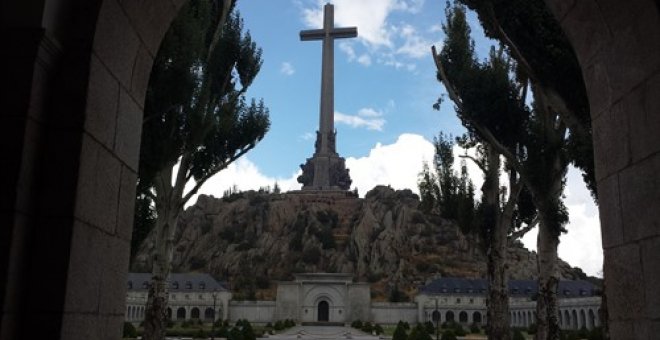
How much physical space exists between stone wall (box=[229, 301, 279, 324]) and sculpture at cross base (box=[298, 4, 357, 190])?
2154 centimetres

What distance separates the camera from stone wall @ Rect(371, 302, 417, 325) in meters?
64.2

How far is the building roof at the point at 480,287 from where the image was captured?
64431 millimetres

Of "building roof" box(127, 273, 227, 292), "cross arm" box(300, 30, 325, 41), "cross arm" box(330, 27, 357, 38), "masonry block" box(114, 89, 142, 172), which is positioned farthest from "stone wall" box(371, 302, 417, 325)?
"masonry block" box(114, 89, 142, 172)

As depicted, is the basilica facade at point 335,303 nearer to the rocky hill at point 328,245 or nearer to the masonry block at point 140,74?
the rocky hill at point 328,245

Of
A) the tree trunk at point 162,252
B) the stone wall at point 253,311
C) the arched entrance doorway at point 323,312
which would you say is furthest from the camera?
the stone wall at point 253,311

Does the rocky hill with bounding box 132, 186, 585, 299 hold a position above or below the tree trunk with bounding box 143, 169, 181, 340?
above

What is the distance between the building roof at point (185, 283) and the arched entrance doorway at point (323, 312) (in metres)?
11.3

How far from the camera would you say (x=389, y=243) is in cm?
8188

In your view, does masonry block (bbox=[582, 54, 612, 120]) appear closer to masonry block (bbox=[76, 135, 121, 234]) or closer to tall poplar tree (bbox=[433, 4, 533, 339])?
masonry block (bbox=[76, 135, 121, 234])

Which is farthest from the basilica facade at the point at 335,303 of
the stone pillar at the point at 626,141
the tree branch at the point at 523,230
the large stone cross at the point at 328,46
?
the stone pillar at the point at 626,141

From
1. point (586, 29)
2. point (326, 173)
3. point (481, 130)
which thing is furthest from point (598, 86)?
point (326, 173)

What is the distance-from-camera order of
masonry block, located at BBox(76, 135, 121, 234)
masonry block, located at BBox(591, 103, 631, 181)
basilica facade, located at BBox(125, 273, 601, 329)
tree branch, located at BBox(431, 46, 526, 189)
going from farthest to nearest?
basilica facade, located at BBox(125, 273, 601, 329)
tree branch, located at BBox(431, 46, 526, 189)
masonry block, located at BBox(591, 103, 631, 181)
masonry block, located at BBox(76, 135, 121, 234)

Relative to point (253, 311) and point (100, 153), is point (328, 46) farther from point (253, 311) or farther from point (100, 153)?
point (100, 153)

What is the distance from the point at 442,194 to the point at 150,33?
21150 mm
